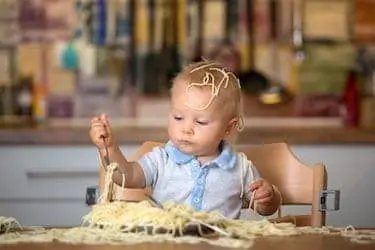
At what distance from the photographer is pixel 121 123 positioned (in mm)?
3166

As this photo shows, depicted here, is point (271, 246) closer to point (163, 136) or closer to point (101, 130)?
point (101, 130)

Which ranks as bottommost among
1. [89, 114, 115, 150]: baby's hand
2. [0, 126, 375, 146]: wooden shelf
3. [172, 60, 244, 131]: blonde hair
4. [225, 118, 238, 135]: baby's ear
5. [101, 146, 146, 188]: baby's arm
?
[0, 126, 375, 146]: wooden shelf

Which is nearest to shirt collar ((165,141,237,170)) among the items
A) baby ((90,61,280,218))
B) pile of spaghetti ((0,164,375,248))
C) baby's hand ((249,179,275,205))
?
baby ((90,61,280,218))

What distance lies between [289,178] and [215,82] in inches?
11.6

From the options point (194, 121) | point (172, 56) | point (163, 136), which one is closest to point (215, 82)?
point (194, 121)

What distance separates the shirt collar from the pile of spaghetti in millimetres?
259

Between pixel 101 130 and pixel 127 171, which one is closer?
pixel 101 130

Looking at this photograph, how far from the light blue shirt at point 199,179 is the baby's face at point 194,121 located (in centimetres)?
3

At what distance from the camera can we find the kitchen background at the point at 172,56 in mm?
3176

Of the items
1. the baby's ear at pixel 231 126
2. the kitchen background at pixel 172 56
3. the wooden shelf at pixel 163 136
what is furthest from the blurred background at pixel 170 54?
the baby's ear at pixel 231 126

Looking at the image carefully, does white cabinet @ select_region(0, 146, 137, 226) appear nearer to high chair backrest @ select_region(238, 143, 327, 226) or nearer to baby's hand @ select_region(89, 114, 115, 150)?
high chair backrest @ select_region(238, 143, 327, 226)

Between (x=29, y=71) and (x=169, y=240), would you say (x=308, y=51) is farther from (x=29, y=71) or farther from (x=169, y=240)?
(x=169, y=240)

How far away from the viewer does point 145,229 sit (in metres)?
1.35

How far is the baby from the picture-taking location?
163 cm
